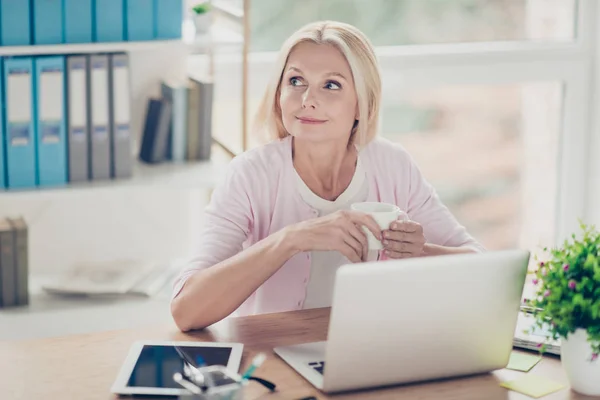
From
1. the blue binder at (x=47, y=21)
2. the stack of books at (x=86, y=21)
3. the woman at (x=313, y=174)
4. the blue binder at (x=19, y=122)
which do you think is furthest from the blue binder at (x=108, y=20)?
the woman at (x=313, y=174)

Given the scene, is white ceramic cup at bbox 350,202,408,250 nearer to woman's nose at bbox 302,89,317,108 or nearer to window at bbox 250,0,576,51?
woman's nose at bbox 302,89,317,108

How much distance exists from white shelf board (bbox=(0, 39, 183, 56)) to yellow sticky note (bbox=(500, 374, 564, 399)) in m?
1.61

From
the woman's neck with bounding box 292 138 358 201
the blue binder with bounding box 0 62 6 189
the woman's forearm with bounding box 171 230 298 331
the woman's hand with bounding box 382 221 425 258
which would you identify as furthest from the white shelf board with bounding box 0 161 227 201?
the woman's hand with bounding box 382 221 425 258

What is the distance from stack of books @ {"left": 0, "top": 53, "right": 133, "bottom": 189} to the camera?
2.81 metres

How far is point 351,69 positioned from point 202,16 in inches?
37.9

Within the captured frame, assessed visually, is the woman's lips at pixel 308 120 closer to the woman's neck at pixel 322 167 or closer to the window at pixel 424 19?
the woman's neck at pixel 322 167

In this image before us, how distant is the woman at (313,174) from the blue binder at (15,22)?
2.80 ft

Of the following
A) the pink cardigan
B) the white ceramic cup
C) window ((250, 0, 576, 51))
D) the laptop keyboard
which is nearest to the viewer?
the laptop keyboard

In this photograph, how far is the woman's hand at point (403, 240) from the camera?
→ 6.13 ft

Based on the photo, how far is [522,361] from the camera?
177 cm

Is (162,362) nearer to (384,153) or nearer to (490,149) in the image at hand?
(384,153)

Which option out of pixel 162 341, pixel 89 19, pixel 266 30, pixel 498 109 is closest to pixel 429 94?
Result: pixel 498 109

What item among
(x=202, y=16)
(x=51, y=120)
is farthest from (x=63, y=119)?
(x=202, y=16)

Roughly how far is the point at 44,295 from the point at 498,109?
1.78m
